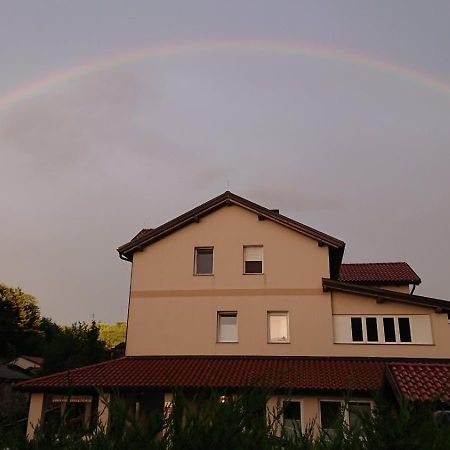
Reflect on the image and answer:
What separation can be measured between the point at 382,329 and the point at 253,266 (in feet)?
18.0

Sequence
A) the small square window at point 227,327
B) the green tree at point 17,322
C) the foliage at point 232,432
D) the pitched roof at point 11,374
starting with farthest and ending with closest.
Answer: the green tree at point 17,322
the pitched roof at point 11,374
the small square window at point 227,327
the foliage at point 232,432

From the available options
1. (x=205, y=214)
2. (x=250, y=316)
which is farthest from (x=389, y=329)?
(x=205, y=214)

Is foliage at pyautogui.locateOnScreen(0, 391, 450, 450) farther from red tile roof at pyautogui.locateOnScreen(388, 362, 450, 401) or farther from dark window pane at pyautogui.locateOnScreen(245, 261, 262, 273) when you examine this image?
dark window pane at pyautogui.locateOnScreen(245, 261, 262, 273)

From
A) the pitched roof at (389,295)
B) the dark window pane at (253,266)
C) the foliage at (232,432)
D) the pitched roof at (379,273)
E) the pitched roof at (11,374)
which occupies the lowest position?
the foliage at (232,432)

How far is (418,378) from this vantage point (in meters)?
11.0

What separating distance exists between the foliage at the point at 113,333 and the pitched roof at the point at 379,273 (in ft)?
96.9

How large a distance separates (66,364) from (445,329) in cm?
2163

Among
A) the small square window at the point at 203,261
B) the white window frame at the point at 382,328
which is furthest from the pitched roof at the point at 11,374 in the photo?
the white window frame at the point at 382,328

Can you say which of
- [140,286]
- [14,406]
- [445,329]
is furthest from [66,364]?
[445,329]

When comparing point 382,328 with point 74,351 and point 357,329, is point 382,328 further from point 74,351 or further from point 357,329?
point 74,351

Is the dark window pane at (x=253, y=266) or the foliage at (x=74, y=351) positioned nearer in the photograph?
the dark window pane at (x=253, y=266)

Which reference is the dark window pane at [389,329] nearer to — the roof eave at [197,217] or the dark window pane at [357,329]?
the dark window pane at [357,329]

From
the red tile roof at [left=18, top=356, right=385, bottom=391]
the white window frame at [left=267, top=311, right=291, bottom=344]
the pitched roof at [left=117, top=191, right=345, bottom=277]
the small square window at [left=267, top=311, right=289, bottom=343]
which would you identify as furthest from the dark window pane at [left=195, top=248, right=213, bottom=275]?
the red tile roof at [left=18, top=356, right=385, bottom=391]

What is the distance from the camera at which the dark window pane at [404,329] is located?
58.4 feet
